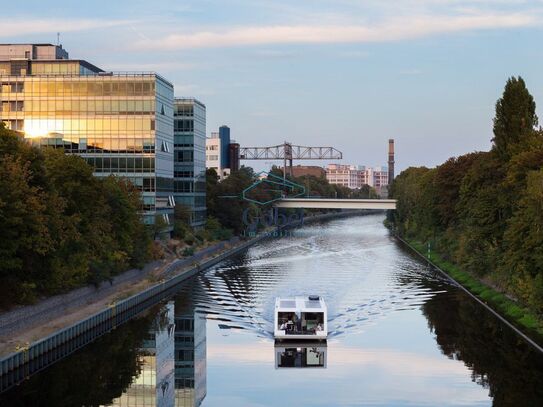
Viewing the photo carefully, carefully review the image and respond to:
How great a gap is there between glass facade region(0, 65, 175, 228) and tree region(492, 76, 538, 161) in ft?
161

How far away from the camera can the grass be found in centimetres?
5986

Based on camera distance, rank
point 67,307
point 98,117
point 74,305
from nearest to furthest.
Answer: point 67,307, point 74,305, point 98,117

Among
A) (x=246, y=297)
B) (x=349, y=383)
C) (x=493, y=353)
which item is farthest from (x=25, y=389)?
(x=246, y=297)

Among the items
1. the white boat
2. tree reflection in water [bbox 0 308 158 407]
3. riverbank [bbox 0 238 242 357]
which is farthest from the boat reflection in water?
riverbank [bbox 0 238 242 357]

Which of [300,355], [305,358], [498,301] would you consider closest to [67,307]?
[300,355]

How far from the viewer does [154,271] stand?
9044 cm

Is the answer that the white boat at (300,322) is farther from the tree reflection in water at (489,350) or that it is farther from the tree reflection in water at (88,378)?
the tree reflection in water at (88,378)

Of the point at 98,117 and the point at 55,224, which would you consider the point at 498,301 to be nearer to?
the point at 55,224

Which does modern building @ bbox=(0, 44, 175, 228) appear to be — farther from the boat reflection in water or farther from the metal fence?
the boat reflection in water

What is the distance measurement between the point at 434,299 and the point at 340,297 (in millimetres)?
9205

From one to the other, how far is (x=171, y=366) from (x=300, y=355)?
8.82 metres

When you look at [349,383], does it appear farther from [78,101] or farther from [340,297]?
[78,101]

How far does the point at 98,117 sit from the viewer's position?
112 m

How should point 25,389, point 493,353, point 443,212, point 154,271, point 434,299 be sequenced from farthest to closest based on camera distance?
point 443,212, point 154,271, point 434,299, point 493,353, point 25,389
